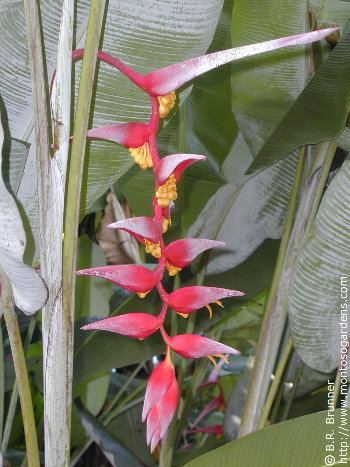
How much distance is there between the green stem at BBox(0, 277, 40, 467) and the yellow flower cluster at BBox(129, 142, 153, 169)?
13cm

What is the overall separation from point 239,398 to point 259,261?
0.20 meters

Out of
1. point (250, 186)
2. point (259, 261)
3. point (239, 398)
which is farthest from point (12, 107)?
point (239, 398)

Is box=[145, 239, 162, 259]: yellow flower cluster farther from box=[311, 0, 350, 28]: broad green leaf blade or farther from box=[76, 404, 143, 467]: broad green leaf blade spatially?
box=[76, 404, 143, 467]: broad green leaf blade

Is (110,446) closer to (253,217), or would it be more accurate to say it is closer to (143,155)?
(253,217)

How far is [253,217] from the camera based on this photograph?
29.7 inches

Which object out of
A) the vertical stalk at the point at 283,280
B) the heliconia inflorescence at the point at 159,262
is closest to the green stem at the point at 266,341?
the vertical stalk at the point at 283,280

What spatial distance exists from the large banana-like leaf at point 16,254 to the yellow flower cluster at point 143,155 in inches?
3.0

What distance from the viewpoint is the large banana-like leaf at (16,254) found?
377 mm

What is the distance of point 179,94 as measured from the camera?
0.50m

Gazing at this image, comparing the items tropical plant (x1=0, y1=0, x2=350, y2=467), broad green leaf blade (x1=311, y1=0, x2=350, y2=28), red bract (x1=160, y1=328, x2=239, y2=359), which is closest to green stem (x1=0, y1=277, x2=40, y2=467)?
tropical plant (x1=0, y1=0, x2=350, y2=467)

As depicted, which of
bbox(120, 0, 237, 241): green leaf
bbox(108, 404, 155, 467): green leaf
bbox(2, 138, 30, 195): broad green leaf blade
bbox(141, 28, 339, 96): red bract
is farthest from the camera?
bbox(108, 404, 155, 467): green leaf

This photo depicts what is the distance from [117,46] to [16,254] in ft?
0.62

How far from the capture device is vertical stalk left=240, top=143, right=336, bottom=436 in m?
0.64

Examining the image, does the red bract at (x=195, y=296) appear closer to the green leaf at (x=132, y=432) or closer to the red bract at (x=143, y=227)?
the red bract at (x=143, y=227)
